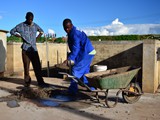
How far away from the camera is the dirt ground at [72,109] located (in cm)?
515

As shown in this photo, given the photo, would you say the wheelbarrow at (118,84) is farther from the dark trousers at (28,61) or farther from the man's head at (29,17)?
the man's head at (29,17)

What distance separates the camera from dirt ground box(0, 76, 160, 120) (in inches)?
203

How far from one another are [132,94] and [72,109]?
5.02ft

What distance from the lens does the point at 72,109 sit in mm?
5676

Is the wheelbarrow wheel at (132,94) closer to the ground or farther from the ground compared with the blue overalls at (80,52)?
closer to the ground

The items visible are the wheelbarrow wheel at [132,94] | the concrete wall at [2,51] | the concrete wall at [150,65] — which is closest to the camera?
the wheelbarrow wheel at [132,94]

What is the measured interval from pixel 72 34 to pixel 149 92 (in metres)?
2.86

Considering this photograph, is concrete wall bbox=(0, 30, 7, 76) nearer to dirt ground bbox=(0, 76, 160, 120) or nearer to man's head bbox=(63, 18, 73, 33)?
dirt ground bbox=(0, 76, 160, 120)

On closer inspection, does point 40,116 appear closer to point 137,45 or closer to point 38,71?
point 38,71

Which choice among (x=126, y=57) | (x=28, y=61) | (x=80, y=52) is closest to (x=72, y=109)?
(x=80, y=52)

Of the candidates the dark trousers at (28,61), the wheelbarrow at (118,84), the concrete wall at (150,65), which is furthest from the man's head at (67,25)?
the concrete wall at (150,65)

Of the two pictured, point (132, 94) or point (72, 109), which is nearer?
point (72, 109)

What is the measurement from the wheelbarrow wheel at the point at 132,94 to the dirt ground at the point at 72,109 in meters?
0.12

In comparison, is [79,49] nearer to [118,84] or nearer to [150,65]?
[118,84]
